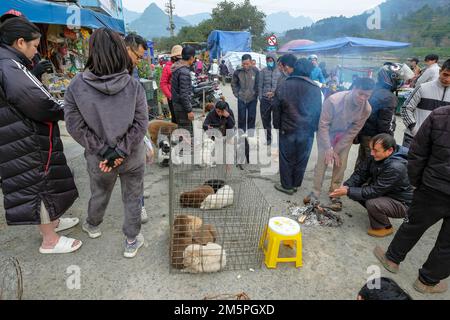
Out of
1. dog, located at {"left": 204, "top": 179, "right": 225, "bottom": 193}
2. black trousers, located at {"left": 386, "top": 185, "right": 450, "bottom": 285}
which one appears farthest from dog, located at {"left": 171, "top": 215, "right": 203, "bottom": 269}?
black trousers, located at {"left": 386, "top": 185, "right": 450, "bottom": 285}

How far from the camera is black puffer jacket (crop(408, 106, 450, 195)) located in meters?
2.10

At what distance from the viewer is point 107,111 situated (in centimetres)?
212

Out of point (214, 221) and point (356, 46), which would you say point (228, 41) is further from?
point (214, 221)

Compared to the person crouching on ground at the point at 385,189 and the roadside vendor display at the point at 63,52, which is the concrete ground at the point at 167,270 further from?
the roadside vendor display at the point at 63,52

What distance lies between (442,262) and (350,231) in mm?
1120

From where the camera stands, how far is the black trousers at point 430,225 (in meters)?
2.23

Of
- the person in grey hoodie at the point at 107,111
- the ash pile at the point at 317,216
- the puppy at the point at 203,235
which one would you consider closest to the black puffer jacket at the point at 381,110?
the ash pile at the point at 317,216

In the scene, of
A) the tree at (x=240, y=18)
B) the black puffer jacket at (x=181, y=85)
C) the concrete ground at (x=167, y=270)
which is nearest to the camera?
the concrete ground at (x=167, y=270)

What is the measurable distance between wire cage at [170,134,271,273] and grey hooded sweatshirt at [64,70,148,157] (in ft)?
2.58

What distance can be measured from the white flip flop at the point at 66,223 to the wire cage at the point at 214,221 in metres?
1.15

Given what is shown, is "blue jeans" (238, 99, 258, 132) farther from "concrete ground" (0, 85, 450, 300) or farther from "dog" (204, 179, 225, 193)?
"concrete ground" (0, 85, 450, 300)

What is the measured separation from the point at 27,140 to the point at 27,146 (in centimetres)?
5

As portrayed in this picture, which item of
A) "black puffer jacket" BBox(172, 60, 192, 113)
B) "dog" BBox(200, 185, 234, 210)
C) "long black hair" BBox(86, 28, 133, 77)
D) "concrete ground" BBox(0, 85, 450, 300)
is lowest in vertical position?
"concrete ground" BBox(0, 85, 450, 300)

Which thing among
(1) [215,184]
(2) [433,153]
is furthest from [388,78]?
(1) [215,184]
